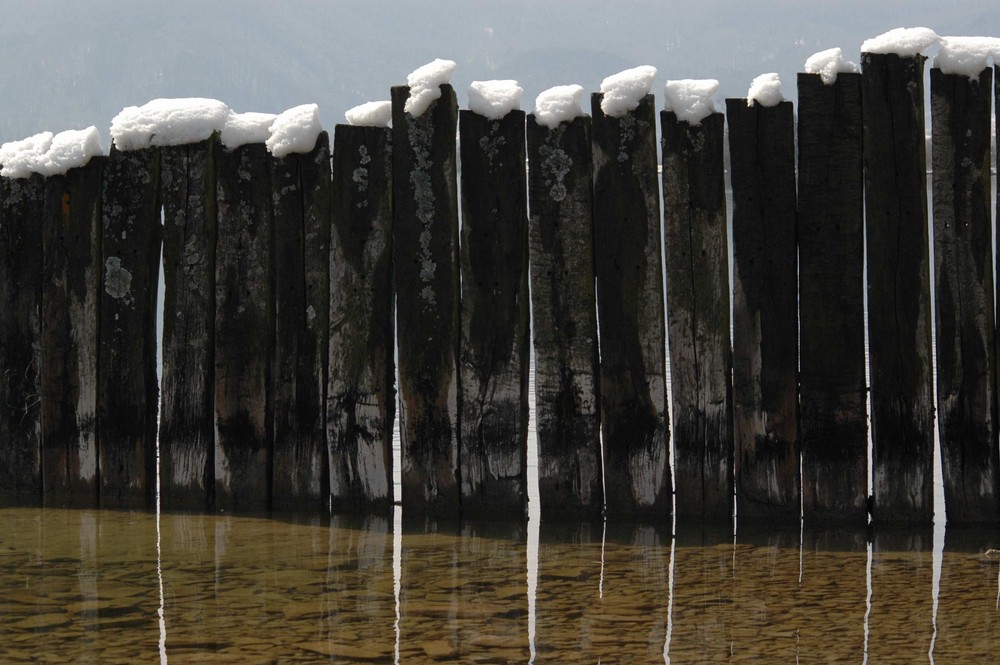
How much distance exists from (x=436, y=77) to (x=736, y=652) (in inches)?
123

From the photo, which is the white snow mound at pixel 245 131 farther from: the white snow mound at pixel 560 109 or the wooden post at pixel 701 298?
the wooden post at pixel 701 298

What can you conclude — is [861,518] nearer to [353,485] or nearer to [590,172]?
[590,172]

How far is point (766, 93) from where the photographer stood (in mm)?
5172

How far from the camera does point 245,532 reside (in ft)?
17.3

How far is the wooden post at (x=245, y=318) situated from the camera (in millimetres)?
5652

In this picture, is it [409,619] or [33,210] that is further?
[33,210]

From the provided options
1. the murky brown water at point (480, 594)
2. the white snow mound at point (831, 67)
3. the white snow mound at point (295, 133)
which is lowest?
the murky brown water at point (480, 594)

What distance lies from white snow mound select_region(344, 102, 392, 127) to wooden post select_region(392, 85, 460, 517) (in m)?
0.13

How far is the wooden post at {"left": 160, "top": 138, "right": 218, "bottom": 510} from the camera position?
225 inches

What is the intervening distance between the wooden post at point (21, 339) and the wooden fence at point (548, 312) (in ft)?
0.23

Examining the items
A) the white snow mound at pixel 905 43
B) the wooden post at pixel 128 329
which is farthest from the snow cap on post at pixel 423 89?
the white snow mound at pixel 905 43

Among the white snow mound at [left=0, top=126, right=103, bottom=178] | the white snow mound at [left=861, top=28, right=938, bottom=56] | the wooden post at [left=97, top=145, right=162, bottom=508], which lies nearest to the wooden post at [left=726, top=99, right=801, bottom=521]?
the white snow mound at [left=861, top=28, right=938, bottom=56]

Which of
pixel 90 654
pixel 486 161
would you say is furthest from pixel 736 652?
pixel 486 161

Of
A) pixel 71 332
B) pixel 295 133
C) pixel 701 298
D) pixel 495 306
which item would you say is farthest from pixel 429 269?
pixel 71 332
